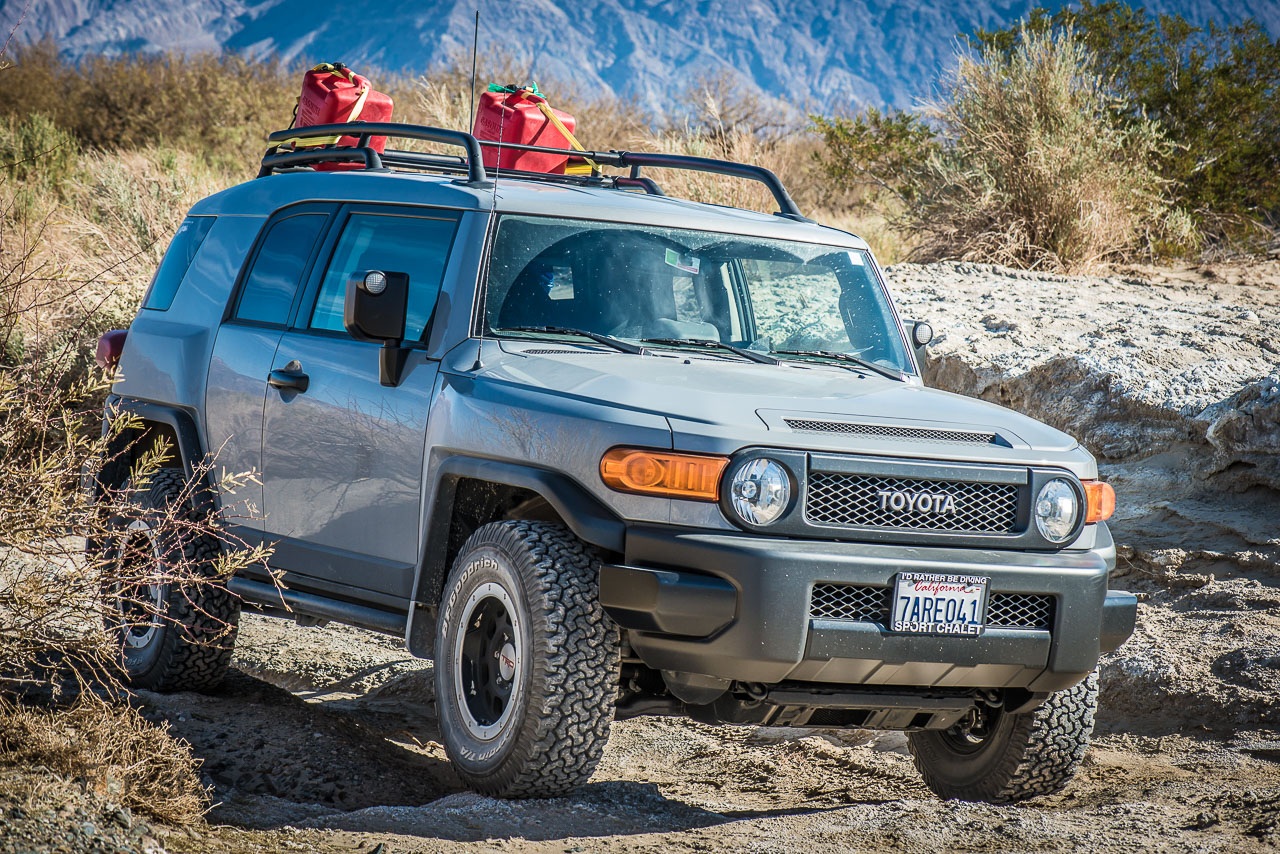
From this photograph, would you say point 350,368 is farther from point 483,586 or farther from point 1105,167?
point 1105,167

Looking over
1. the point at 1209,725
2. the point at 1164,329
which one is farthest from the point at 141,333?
the point at 1164,329

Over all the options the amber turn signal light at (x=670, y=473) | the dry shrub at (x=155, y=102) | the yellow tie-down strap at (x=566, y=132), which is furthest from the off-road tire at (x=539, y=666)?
the dry shrub at (x=155, y=102)

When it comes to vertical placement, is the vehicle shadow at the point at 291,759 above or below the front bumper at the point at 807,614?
below

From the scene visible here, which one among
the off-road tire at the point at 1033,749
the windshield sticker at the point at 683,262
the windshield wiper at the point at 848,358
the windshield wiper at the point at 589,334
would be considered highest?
the windshield sticker at the point at 683,262

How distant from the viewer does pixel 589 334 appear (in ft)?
16.5

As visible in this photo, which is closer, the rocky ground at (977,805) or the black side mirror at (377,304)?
the rocky ground at (977,805)

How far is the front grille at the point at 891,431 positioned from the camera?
4.25 m

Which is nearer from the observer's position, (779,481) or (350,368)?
(779,481)

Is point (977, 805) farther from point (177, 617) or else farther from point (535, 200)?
point (177, 617)

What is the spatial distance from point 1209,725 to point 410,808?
3433 millimetres

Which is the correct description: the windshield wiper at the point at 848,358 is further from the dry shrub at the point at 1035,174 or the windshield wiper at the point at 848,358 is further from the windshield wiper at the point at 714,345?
the dry shrub at the point at 1035,174

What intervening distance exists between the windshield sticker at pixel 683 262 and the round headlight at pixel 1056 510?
1586 mm

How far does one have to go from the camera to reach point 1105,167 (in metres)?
13.5

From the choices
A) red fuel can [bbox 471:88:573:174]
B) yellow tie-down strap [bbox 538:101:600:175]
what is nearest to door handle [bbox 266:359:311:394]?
yellow tie-down strap [bbox 538:101:600:175]
